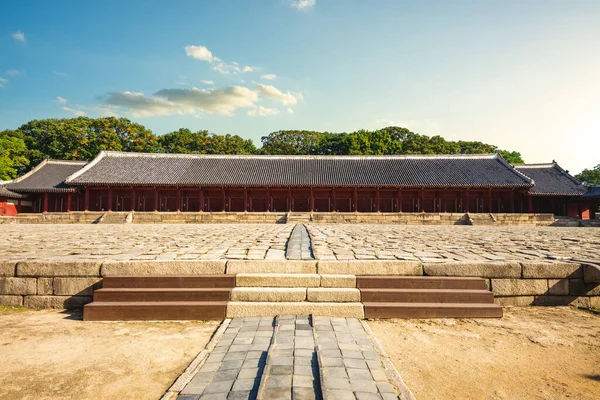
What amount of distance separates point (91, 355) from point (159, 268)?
1.84 metres

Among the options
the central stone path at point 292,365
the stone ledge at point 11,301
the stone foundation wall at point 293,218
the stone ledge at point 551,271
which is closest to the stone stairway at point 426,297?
the central stone path at point 292,365

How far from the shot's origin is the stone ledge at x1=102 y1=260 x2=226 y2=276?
530 cm

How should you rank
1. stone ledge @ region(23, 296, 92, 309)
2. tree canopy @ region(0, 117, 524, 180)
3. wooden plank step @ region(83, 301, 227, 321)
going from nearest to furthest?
wooden plank step @ region(83, 301, 227, 321), stone ledge @ region(23, 296, 92, 309), tree canopy @ region(0, 117, 524, 180)

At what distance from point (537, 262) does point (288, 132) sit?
5814 centimetres

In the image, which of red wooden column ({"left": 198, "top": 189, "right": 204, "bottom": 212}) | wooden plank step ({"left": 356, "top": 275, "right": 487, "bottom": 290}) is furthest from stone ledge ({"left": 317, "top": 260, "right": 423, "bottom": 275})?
red wooden column ({"left": 198, "top": 189, "right": 204, "bottom": 212})

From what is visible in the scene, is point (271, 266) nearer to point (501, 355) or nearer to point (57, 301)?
point (501, 355)

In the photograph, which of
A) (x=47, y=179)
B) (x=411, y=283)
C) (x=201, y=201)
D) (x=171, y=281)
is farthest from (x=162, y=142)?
(x=411, y=283)

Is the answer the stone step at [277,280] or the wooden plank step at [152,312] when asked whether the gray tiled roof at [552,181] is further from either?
the wooden plank step at [152,312]

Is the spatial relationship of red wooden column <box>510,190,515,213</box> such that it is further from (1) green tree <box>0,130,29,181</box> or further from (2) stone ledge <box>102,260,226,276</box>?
(1) green tree <box>0,130,29,181</box>

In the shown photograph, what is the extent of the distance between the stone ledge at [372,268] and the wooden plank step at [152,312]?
5.92ft

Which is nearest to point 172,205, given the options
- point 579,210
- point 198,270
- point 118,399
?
point 198,270

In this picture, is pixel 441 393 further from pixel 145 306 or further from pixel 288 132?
pixel 288 132

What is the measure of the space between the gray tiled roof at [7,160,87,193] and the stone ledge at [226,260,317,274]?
2886cm

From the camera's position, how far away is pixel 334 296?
4.87 meters
